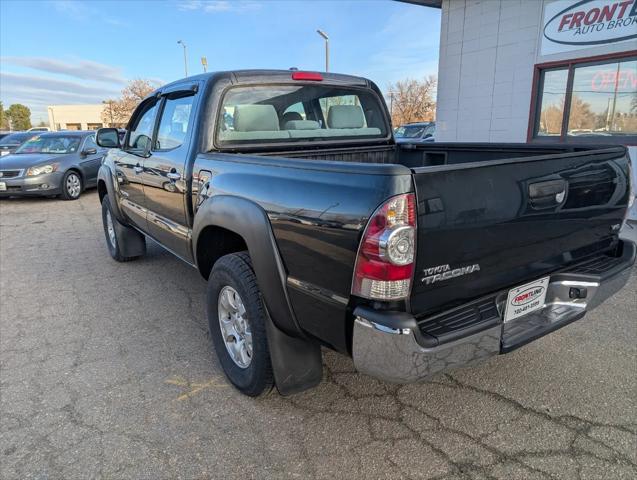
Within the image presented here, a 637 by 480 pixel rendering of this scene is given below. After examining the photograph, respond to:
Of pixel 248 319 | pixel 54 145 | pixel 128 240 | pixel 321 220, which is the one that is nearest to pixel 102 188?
pixel 128 240

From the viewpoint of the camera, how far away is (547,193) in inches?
85.6

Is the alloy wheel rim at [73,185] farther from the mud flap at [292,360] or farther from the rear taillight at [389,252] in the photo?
the rear taillight at [389,252]

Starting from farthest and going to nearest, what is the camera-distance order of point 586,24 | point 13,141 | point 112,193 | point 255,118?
point 13,141 → point 586,24 → point 112,193 → point 255,118

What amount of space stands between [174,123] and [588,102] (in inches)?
254

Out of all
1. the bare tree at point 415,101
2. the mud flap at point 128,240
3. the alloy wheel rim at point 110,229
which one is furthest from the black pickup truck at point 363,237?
the bare tree at point 415,101

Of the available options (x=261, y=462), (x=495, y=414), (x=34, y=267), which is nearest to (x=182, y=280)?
(x=34, y=267)

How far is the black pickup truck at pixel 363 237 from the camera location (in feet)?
5.87

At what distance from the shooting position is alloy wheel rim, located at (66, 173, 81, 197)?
11038 mm

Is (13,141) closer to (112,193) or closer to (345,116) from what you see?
(112,193)

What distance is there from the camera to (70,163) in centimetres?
1103

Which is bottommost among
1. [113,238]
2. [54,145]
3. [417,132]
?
[113,238]

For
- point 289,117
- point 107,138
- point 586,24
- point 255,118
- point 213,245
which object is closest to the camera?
point 213,245

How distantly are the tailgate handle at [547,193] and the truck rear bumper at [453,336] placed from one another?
42cm

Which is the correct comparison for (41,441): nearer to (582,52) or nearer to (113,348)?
(113,348)
